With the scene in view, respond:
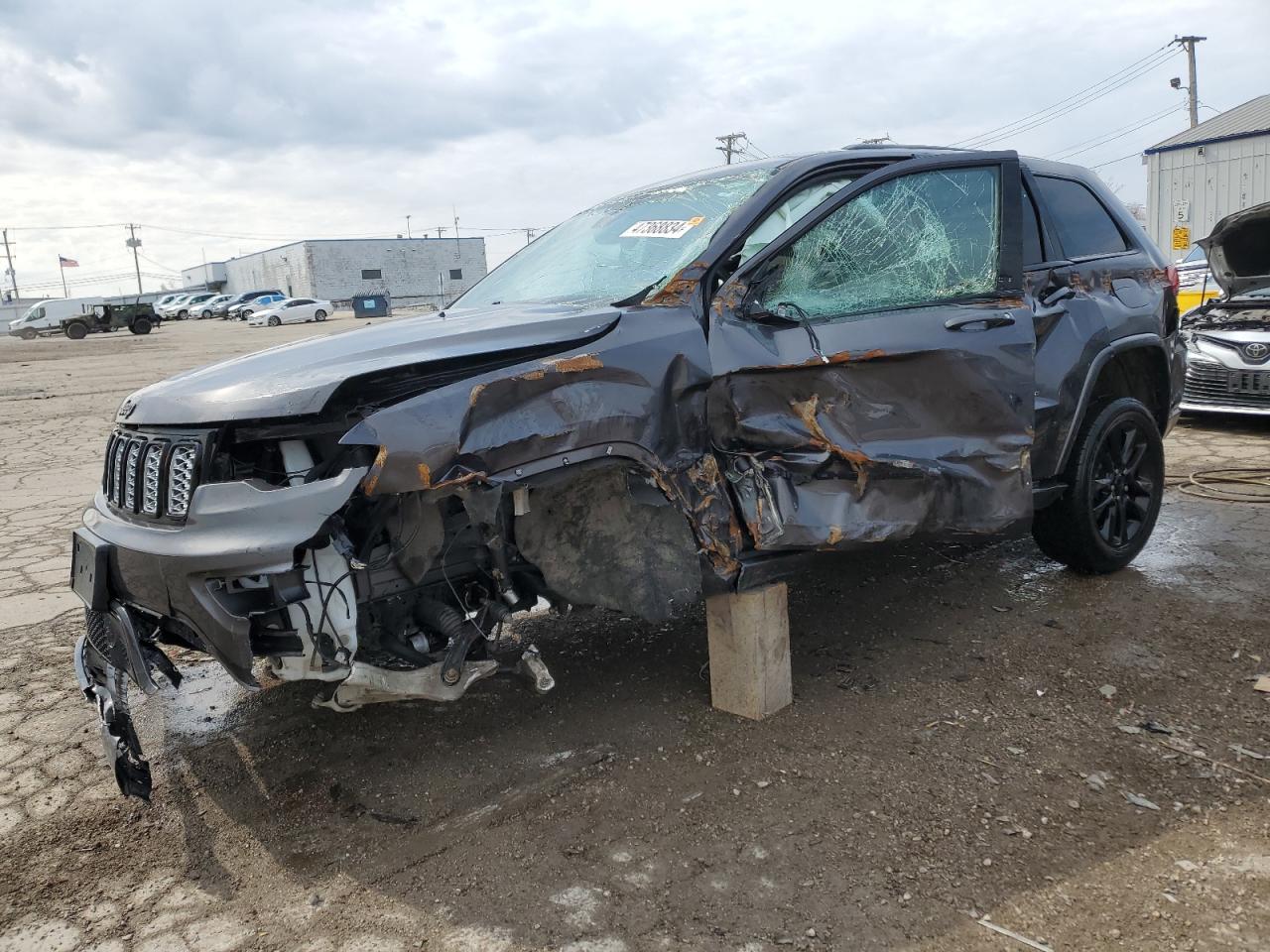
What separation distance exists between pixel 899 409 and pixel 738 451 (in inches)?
24.7

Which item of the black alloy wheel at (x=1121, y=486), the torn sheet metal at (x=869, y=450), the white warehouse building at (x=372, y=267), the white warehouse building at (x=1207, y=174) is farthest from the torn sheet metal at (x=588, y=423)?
the white warehouse building at (x=372, y=267)

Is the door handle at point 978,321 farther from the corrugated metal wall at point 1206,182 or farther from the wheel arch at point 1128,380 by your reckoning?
the corrugated metal wall at point 1206,182

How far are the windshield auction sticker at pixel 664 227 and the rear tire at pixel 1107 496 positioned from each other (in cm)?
210

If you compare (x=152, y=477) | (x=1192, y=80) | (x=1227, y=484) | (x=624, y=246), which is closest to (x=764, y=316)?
(x=624, y=246)

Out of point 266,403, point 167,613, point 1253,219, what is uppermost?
point 1253,219

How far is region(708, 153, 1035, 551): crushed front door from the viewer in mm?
3156

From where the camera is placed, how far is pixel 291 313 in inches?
1740

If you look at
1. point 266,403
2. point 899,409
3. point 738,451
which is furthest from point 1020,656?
point 266,403

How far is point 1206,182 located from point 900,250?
2506 centimetres

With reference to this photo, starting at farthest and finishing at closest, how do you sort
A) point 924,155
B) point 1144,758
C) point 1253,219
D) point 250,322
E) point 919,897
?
point 250,322 < point 1253,219 < point 924,155 < point 1144,758 < point 919,897

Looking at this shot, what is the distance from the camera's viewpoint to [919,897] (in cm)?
236

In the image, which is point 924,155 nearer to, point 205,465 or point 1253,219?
point 205,465

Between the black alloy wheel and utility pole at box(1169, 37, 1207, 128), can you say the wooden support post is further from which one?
utility pole at box(1169, 37, 1207, 128)

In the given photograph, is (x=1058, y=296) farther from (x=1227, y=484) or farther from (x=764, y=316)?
(x=1227, y=484)
